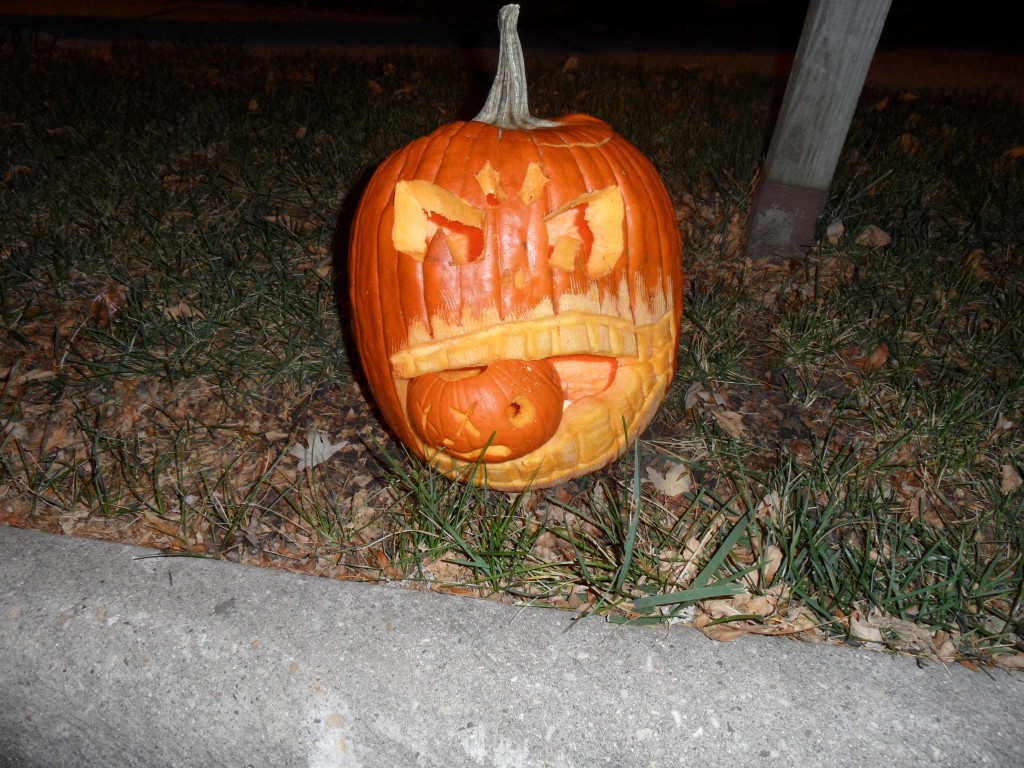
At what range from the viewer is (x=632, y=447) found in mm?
2184

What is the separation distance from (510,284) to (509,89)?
58 cm

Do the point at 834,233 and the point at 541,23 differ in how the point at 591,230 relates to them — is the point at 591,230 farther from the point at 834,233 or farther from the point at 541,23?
the point at 541,23

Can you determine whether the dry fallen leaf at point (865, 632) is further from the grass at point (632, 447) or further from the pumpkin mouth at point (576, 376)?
the pumpkin mouth at point (576, 376)

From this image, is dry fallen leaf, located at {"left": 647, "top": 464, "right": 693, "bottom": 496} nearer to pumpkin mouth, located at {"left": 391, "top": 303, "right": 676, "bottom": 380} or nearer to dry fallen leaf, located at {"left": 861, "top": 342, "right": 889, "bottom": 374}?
pumpkin mouth, located at {"left": 391, "top": 303, "right": 676, "bottom": 380}

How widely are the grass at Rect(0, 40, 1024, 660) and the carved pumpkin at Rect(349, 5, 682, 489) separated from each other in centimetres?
25

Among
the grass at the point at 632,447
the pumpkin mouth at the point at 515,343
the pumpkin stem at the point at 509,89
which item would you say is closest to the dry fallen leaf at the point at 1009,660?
the grass at the point at 632,447

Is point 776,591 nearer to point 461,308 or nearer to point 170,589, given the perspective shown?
point 461,308

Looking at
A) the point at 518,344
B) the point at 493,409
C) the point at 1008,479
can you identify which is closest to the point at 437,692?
the point at 493,409

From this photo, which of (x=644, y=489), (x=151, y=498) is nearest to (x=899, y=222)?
(x=644, y=489)

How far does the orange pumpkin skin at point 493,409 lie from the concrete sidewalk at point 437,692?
39 centimetres

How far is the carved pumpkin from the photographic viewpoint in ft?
5.37

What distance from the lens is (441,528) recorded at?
6.14ft

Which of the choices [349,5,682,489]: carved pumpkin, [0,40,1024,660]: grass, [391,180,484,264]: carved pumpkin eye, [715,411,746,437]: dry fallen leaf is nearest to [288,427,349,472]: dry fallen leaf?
[0,40,1024,660]: grass

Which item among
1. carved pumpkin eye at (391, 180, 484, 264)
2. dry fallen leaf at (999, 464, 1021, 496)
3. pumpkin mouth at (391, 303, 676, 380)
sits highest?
carved pumpkin eye at (391, 180, 484, 264)
